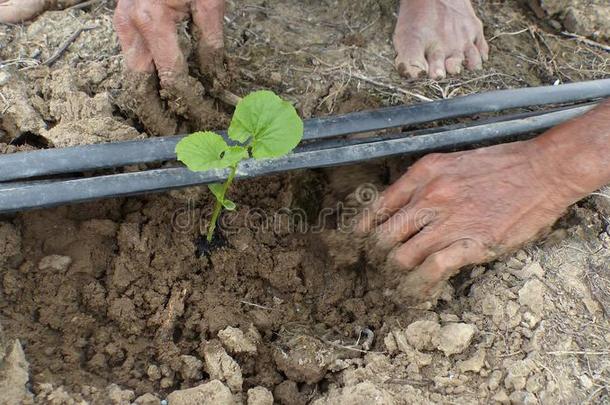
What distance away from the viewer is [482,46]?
96.5 inches

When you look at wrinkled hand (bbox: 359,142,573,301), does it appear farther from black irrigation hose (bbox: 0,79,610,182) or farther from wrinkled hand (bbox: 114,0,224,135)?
wrinkled hand (bbox: 114,0,224,135)

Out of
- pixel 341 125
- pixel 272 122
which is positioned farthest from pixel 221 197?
pixel 341 125

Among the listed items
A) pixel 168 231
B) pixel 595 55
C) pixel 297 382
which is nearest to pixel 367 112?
pixel 168 231

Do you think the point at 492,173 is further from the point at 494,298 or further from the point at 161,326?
the point at 161,326

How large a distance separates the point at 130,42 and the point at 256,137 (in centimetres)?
51

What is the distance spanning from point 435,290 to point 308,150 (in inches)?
20.9

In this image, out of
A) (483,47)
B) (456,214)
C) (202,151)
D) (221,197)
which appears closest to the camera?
(202,151)

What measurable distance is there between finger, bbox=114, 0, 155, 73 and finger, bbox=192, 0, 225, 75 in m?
0.16

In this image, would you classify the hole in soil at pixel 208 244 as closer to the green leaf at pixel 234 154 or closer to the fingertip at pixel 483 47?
the green leaf at pixel 234 154

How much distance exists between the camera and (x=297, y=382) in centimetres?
166

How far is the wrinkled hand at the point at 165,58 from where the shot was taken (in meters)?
1.79

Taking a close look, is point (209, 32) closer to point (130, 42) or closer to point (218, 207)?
point (130, 42)

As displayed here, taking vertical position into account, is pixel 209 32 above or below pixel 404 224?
above

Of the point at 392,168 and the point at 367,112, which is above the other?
the point at 367,112
